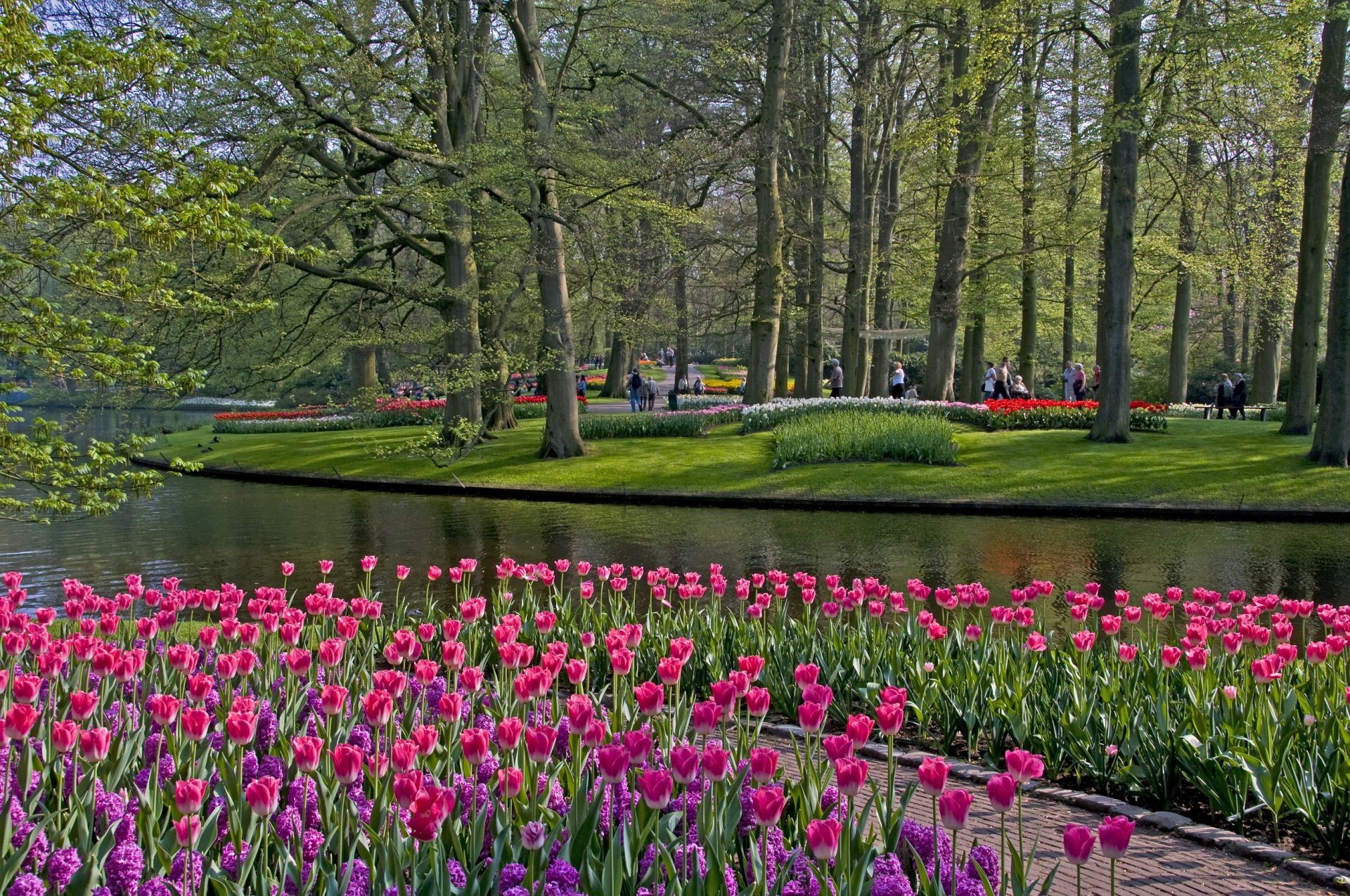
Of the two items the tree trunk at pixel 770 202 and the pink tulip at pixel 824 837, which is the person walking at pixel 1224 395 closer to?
the tree trunk at pixel 770 202

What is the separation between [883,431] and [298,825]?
17306 millimetres

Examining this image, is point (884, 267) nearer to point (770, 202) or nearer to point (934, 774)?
point (770, 202)

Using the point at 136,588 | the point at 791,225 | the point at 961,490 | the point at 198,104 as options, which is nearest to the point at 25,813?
the point at 136,588

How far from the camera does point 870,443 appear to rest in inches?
765

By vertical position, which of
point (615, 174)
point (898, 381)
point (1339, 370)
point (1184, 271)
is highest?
point (615, 174)

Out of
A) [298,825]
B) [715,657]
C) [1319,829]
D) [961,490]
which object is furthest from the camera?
[961,490]

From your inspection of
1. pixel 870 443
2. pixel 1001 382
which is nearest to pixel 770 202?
pixel 870 443

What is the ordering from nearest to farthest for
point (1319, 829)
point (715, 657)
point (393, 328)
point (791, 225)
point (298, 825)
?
point (298, 825) < point (1319, 829) < point (715, 657) < point (393, 328) < point (791, 225)

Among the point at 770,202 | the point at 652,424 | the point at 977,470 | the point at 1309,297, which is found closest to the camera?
the point at 977,470

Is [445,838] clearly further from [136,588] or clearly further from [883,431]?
[883,431]

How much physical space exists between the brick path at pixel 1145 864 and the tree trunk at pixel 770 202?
63.2 feet

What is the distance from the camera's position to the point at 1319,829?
13.1ft

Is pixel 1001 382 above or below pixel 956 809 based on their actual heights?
above

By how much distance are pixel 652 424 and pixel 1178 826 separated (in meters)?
20.0
